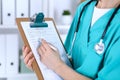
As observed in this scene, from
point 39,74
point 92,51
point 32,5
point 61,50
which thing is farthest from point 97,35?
point 32,5

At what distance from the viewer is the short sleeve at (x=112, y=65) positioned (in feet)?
3.06

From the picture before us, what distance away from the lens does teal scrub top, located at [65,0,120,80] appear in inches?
37.3

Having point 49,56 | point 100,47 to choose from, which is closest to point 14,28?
point 49,56

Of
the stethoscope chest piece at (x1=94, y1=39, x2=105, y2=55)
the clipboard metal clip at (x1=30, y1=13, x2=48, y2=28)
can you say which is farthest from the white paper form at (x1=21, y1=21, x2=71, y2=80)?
the stethoscope chest piece at (x1=94, y1=39, x2=105, y2=55)

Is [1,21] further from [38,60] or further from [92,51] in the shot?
[92,51]

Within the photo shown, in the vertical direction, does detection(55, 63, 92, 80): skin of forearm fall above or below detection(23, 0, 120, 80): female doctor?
below

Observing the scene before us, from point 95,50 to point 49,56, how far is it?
184 mm

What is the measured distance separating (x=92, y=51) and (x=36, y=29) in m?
0.26

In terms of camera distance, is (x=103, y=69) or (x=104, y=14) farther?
(x=104, y=14)

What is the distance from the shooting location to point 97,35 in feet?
3.45

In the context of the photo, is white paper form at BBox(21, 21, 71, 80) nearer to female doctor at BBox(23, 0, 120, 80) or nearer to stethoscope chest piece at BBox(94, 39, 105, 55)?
female doctor at BBox(23, 0, 120, 80)

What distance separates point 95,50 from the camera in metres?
1.01

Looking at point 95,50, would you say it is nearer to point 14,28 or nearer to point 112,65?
point 112,65

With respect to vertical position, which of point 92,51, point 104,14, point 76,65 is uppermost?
point 104,14
